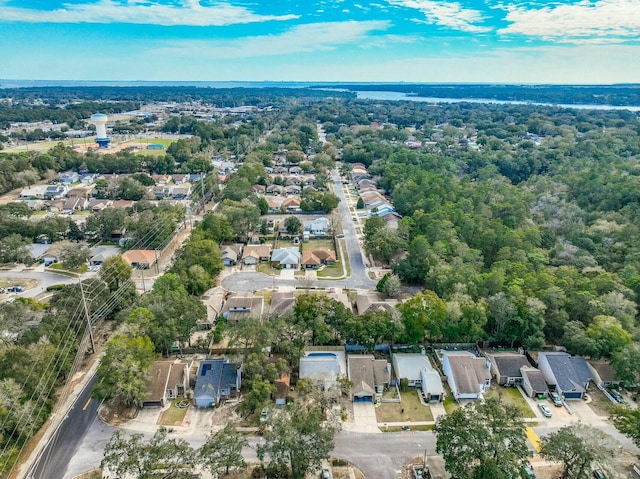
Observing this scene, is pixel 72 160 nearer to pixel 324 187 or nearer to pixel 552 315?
pixel 324 187

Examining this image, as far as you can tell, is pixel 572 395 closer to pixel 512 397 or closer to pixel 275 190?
pixel 512 397

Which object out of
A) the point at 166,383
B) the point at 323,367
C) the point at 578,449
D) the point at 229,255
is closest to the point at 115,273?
the point at 229,255

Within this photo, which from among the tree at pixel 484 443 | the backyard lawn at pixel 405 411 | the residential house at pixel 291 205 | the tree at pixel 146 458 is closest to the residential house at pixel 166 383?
→ the tree at pixel 146 458

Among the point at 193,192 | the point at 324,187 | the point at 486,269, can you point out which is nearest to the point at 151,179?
the point at 193,192

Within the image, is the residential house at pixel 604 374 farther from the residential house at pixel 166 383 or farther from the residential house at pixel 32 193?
the residential house at pixel 32 193

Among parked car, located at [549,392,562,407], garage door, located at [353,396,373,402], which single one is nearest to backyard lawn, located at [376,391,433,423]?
garage door, located at [353,396,373,402]

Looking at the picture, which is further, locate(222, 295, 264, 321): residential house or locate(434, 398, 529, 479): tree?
locate(222, 295, 264, 321): residential house

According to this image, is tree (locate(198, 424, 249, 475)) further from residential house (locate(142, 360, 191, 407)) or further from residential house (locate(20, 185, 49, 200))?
residential house (locate(20, 185, 49, 200))
